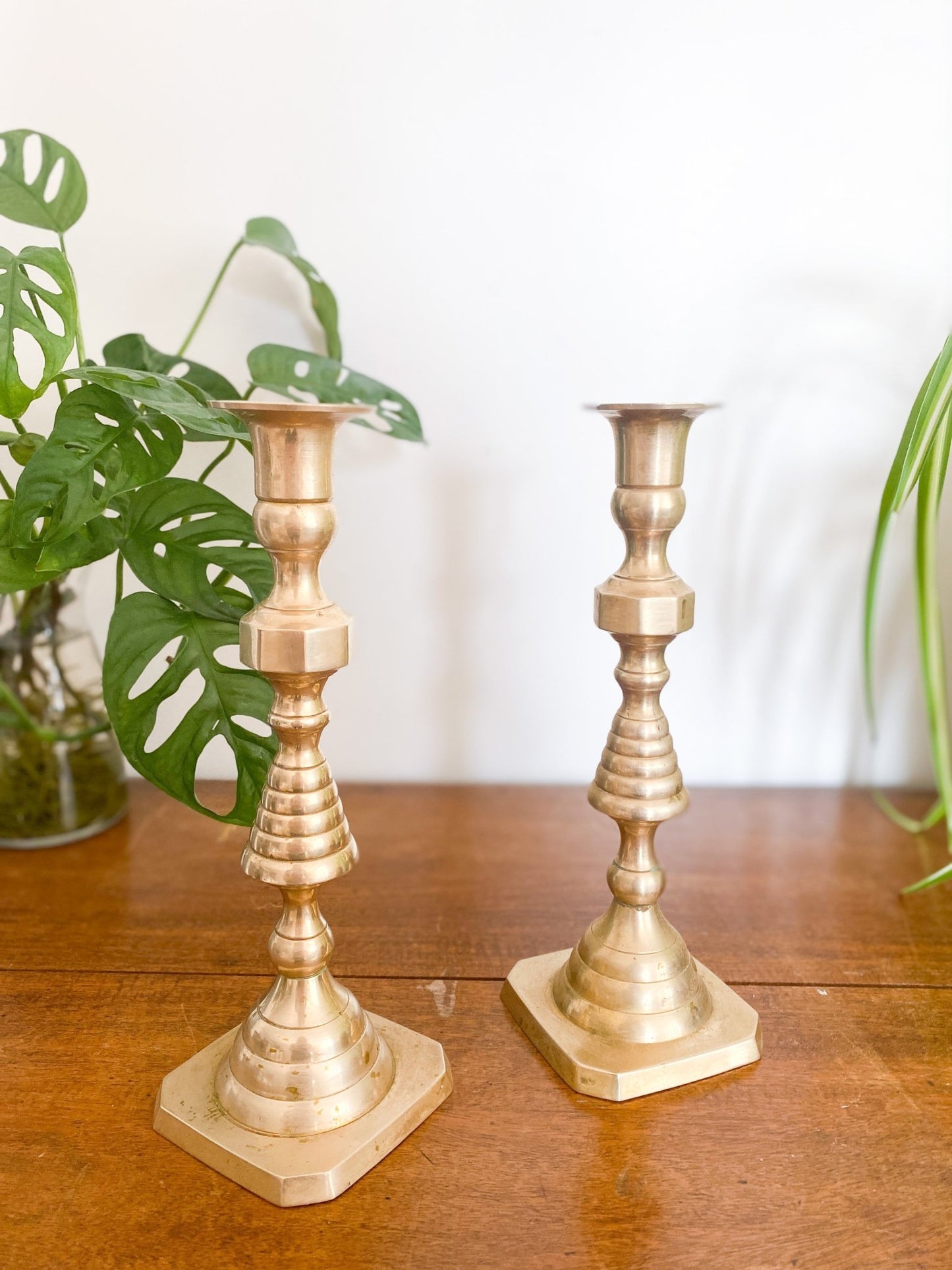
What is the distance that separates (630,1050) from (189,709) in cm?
36

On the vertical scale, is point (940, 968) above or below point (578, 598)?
below

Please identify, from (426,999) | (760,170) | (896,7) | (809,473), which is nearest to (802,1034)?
(426,999)

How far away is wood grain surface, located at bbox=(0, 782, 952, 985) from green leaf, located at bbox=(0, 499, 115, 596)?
0.93 feet

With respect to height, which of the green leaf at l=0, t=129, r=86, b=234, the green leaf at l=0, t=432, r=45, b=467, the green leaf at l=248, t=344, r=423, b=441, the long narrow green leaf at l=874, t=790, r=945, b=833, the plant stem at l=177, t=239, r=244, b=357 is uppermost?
the green leaf at l=0, t=129, r=86, b=234

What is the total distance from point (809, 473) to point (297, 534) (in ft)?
2.13

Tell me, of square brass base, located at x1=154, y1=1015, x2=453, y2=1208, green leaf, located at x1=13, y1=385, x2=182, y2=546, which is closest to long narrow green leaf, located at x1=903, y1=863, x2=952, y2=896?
square brass base, located at x1=154, y1=1015, x2=453, y2=1208

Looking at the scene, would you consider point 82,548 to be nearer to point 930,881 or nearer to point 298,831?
point 298,831

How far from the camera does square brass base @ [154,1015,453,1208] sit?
0.49m

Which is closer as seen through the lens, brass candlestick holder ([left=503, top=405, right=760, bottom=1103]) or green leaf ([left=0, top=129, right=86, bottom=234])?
brass candlestick holder ([left=503, top=405, right=760, bottom=1103])

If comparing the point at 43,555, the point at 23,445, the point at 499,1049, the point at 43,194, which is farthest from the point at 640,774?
the point at 43,194

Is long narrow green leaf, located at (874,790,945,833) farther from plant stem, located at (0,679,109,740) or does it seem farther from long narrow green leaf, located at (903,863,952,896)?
plant stem, located at (0,679,109,740)

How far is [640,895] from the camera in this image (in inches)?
23.8

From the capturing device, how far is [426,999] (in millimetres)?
656

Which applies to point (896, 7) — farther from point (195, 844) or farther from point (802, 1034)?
point (195, 844)
